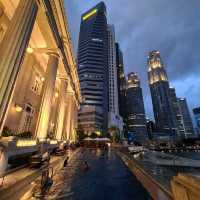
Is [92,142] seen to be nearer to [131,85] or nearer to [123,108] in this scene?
[123,108]

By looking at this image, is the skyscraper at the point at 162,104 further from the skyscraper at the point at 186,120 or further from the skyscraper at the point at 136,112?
the skyscraper at the point at 186,120

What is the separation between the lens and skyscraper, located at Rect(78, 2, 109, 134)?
6775 centimetres

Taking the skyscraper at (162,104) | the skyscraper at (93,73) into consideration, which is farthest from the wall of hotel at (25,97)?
the skyscraper at (162,104)

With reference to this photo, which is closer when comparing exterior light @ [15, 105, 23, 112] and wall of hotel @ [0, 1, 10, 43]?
wall of hotel @ [0, 1, 10, 43]

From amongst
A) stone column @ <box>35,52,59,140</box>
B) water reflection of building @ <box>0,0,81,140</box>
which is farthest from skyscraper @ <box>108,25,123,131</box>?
stone column @ <box>35,52,59,140</box>

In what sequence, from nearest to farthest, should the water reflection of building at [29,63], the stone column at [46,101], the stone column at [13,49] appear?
the stone column at [13,49]
the water reflection of building at [29,63]
the stone column at [46,101]

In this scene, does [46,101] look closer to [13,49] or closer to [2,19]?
[13,49]

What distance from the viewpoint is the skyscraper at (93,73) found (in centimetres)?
6775

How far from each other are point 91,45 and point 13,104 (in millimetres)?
90590

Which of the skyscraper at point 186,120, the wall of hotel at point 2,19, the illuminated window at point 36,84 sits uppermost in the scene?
the skyscraper at point 186,120

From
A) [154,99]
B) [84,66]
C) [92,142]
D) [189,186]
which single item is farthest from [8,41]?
[154,99]

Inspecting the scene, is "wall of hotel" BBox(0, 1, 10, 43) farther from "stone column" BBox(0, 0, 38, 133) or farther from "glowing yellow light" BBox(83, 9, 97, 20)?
"glowing yellow light" BBox(83, 9, 97, 20)

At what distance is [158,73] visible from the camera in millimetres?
189500

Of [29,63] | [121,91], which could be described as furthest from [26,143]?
[121,91]
